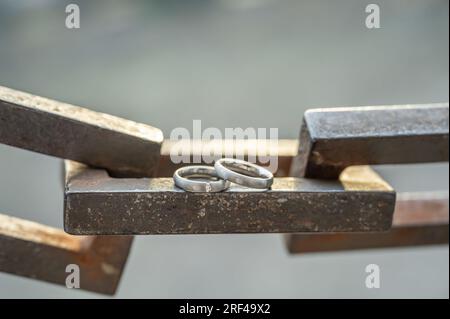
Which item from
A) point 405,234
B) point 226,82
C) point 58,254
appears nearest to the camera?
point 58,254

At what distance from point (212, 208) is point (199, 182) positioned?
30 mm

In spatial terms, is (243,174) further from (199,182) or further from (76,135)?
(76,135)

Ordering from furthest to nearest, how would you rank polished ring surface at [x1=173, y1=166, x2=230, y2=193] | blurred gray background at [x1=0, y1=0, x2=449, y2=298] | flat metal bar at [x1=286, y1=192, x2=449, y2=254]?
blurred gray background at [x1=0, y1=0, x2=449, y2=298] → flat metal bar at [x1=286, y1=192, x2=449, y2=254] → polished ring surface at [x1=173, y1=166, x2=230, y2=193]

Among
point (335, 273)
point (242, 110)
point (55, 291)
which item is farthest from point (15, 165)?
point (335, 273)

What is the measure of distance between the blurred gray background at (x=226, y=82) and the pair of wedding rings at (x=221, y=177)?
1602 millimetres

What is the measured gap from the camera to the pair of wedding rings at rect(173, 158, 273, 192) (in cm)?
75

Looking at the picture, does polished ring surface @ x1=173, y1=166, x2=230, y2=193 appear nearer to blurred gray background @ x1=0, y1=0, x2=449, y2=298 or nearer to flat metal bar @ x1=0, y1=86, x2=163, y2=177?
flat metal bar @ x1=0, y1=86, x2=163, y2=177

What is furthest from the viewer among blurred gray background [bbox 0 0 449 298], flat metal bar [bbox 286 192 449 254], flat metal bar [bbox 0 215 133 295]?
blurred gray background [bbox 0 0 449 298]

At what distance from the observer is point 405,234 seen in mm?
1128

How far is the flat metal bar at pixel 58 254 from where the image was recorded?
897 mm

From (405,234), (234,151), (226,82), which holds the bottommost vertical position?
(226,82)

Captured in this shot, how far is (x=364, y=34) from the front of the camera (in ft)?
15.2

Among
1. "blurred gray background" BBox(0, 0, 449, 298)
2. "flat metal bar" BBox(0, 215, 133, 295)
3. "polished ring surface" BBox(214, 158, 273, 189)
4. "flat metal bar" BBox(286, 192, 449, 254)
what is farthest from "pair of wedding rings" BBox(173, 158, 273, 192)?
"blurred gray background" BBox(0, 0, 449, 298)

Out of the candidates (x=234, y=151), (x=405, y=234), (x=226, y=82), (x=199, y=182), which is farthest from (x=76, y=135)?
(x=226, y=82)
